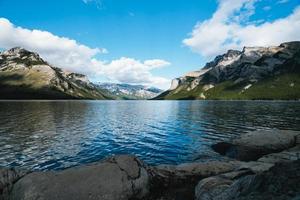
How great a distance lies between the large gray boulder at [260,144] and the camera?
29141 millimetres

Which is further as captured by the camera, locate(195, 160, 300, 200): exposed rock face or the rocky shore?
the rocky shore

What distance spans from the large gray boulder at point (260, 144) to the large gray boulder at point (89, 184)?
54.9ft

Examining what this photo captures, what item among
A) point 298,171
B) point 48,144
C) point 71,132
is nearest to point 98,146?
point 48,144

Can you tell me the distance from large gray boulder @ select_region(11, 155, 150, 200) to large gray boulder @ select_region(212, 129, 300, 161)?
16.7m

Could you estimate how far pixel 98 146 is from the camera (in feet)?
133

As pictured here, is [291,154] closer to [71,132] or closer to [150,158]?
[150,158]

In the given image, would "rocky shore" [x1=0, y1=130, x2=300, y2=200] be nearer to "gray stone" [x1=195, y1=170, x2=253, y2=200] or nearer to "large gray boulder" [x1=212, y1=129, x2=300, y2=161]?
"gray stone" [x1=195, y1=170, x2=253, y2=200]

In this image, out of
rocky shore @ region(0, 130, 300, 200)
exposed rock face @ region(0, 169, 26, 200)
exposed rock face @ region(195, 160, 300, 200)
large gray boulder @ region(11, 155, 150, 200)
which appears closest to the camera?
exposed rock face @ region(195, 160, 300, 200)

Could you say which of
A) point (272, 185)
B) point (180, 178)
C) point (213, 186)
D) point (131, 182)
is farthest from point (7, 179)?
point (272, 185)

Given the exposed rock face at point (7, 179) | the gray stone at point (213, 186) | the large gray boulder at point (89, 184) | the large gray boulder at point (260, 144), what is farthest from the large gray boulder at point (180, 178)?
the exposed rock face at point (7, 179)

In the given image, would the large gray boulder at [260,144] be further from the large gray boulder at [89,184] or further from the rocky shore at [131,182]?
the large gray boulder at [89,184]

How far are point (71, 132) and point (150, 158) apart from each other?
26331 mm

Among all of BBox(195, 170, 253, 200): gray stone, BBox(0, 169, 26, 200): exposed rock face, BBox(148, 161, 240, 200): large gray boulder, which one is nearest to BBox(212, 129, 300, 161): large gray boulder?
BBox(148, 161, 240, 200): large gray boulder

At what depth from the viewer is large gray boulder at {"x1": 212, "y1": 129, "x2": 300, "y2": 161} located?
95.6ft
